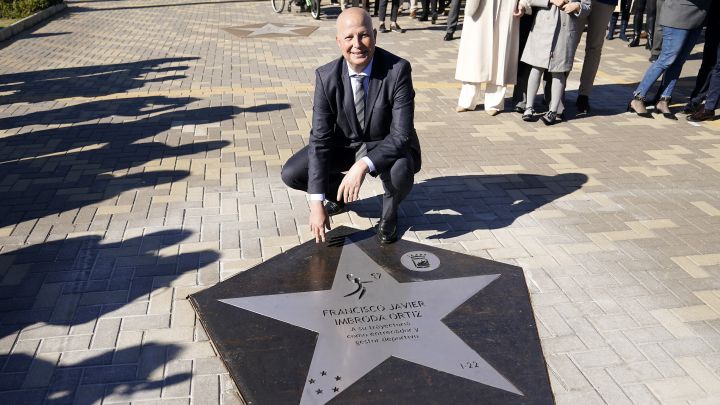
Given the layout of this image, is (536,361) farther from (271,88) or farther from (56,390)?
(271,88)

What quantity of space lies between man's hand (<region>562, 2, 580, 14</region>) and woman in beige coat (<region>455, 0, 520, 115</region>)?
1.98 ft

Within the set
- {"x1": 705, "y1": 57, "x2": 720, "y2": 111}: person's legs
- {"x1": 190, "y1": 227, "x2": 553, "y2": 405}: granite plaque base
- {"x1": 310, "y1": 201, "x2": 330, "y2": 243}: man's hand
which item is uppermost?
{"x1": 705, "y1": 57, "x2": 720, "y2": 111}: person's legs

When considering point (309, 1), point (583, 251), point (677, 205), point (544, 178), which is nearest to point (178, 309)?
point (583, 251)

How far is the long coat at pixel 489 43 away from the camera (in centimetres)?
649

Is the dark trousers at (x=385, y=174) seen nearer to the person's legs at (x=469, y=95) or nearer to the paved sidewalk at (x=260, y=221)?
the paved sidewalk at (x=260, y=221)

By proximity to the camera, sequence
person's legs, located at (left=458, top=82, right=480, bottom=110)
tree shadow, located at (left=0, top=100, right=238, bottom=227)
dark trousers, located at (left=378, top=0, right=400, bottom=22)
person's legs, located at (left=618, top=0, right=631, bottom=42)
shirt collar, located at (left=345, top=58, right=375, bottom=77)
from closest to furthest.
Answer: shirt collar, located at (left=345, top=58, right=375, bottom=77) < tree shadow, located at (left=0, top=100, right=238, bottom=227) < person's legs, located at (left=458, top=82, right=480, bottom=110) < person's legs, located at (left=618, top=0, right=631, bottom=42) < dark trousers, located at (left=378, top=0, right=400, bottom=22)

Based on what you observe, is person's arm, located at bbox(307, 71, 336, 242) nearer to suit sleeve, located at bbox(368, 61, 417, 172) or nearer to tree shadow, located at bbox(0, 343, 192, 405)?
suit sleeve, located at bbox(368, 61, 417, 172)

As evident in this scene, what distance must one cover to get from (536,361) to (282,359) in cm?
123

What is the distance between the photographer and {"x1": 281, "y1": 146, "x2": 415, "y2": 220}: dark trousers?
12.0 feet

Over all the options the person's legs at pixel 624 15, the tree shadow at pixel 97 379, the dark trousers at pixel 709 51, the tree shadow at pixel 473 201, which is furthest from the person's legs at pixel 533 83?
the person's legs at pixel 624 15

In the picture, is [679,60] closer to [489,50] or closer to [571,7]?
[571,7]

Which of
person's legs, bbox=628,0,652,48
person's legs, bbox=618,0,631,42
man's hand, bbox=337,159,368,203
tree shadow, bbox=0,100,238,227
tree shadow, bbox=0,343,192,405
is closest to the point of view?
tree shadow, bbox=0,343,192,405

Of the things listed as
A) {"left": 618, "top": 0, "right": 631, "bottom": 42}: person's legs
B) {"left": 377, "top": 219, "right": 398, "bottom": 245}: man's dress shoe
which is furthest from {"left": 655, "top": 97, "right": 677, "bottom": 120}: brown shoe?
{"left": 618, "top": 0, "right": 631, "bottom": 42}: person's legs

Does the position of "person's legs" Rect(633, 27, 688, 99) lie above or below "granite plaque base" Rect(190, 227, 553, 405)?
above
